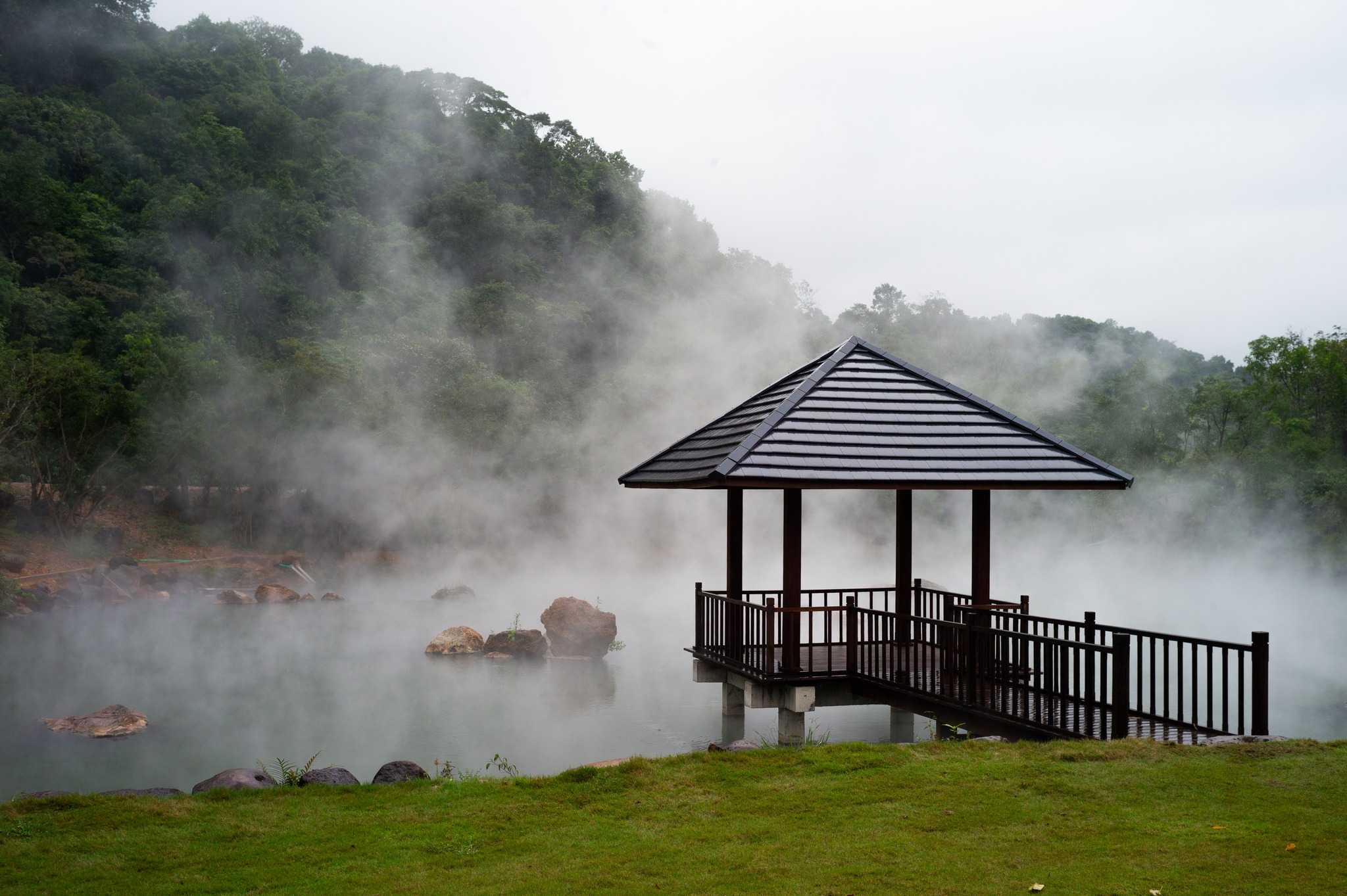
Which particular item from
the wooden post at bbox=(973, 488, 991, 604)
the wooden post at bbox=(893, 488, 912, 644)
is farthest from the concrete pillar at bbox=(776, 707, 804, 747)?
the wooden post at bbox=(973, 488, 991, 604)

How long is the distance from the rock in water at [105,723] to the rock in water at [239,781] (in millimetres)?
6572

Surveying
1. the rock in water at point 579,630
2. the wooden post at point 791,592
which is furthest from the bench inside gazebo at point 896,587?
the rock in water at point 579,630

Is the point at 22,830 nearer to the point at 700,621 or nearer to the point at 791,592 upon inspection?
the point at 791,592

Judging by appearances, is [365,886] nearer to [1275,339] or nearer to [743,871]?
[743,871]

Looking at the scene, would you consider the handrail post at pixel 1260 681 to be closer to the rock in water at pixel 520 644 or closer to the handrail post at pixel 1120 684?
the handrail post at pixel 1120 684

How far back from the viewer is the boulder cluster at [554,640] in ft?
56.6

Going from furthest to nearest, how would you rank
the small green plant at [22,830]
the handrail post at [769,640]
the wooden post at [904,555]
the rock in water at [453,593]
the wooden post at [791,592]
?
the rock in water at [453,593]
the wooden post at [904,555]
the wooden post at [791,592]
the handrail post at [769,640]
the small green plant at [22,830]

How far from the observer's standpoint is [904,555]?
10.2 metres

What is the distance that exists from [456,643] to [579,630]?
2.17m

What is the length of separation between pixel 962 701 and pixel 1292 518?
23.6 metres

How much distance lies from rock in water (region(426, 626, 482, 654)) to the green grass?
38.0 ft

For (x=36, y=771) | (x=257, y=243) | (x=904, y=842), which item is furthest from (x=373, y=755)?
(x=257, y=243)

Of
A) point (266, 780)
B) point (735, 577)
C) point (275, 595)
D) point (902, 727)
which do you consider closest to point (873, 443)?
point (735, 577)

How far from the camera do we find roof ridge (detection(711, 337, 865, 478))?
8.21 metres
